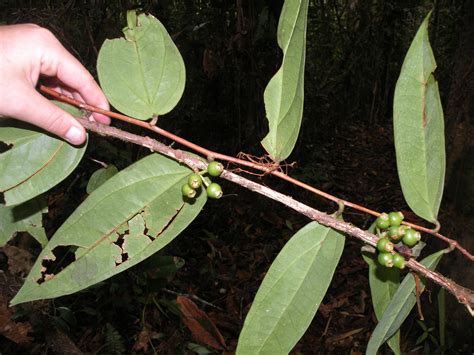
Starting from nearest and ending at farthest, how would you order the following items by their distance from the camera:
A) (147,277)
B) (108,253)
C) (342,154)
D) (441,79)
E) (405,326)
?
1. (108,253)
2. (147,277)
3. (405,326)
4. (342,154)
5. (441,79)

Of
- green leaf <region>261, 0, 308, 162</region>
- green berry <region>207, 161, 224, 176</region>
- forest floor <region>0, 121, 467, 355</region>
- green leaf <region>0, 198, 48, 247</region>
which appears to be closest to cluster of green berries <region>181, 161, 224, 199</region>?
green berry <region>207, 161, 224, 176</region>

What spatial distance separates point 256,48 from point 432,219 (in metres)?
2.44

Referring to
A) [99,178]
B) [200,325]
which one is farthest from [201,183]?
[200,325]

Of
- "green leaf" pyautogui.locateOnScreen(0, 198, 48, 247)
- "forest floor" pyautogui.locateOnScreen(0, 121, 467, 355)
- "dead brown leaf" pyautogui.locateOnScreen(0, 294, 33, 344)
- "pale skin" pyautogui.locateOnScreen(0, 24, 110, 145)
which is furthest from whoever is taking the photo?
"forest floor" pyautogui.locateOnScreen(0, 121, 467, 355)

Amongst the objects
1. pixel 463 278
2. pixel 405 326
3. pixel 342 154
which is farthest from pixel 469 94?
pixel 342 154

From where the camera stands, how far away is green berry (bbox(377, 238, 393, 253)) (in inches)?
30.7

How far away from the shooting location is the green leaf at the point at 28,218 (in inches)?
41.6

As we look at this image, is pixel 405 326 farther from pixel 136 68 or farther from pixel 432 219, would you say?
pixel 136 68

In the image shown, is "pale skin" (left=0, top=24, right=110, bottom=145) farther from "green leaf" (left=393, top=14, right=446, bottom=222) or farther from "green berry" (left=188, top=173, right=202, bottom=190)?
"green leaf" (left=393, top=14, right=446, bottom=222)

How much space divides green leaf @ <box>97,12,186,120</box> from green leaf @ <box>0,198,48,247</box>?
0.39m

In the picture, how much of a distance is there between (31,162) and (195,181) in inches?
12.9

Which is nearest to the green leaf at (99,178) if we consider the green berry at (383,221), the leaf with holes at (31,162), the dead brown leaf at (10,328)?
the leaf with holes at (31,162)

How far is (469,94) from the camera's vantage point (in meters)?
1.94

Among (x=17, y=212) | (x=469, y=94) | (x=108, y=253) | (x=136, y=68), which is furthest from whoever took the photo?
(x=469, y=94)
